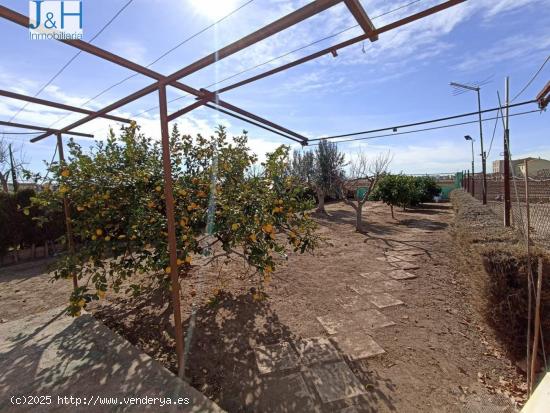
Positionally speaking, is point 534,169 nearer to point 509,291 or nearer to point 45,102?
point 509,291

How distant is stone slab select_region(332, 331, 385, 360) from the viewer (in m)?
2.64

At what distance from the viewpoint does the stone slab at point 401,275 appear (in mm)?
4703

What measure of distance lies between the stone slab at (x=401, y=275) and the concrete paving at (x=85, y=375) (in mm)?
3773

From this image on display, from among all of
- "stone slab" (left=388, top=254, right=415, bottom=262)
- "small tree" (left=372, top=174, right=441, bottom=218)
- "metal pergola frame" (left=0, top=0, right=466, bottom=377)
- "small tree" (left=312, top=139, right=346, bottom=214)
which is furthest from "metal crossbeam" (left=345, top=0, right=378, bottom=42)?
"small tree" (left=312, top=139, right=346, bottom=214)

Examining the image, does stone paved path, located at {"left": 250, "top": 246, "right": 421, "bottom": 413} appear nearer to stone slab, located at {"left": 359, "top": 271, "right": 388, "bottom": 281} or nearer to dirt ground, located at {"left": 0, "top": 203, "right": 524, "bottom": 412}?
dirt ground, located at {"left": 0, "top": 203, "right": 524, "bottom": 412}

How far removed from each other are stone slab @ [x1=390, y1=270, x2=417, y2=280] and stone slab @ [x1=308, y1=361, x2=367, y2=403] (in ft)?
8.84

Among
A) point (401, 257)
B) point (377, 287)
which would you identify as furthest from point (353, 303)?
point (401, 257)

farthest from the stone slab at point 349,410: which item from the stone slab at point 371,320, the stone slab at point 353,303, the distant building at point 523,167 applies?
the distant building at point 523,167

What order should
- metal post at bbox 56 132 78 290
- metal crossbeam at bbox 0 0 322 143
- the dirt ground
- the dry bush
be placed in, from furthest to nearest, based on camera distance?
metal post at bbox 56 132 78 290 < the dry bush < the dirt ground < metal crossbeam at bbox 0 0 322 143

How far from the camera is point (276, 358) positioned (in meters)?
2.60

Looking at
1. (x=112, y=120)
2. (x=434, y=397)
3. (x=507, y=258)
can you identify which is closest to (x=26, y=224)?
(x=112, y=120)

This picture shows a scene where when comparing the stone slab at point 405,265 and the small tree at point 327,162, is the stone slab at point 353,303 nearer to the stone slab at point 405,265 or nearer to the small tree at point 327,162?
the stone slab at point 405,265

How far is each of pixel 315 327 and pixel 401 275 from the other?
2.41 meters

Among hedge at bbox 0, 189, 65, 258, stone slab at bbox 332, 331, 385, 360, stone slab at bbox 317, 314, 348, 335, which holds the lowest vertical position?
stone slab at bbox 332, 331, 385, 360
